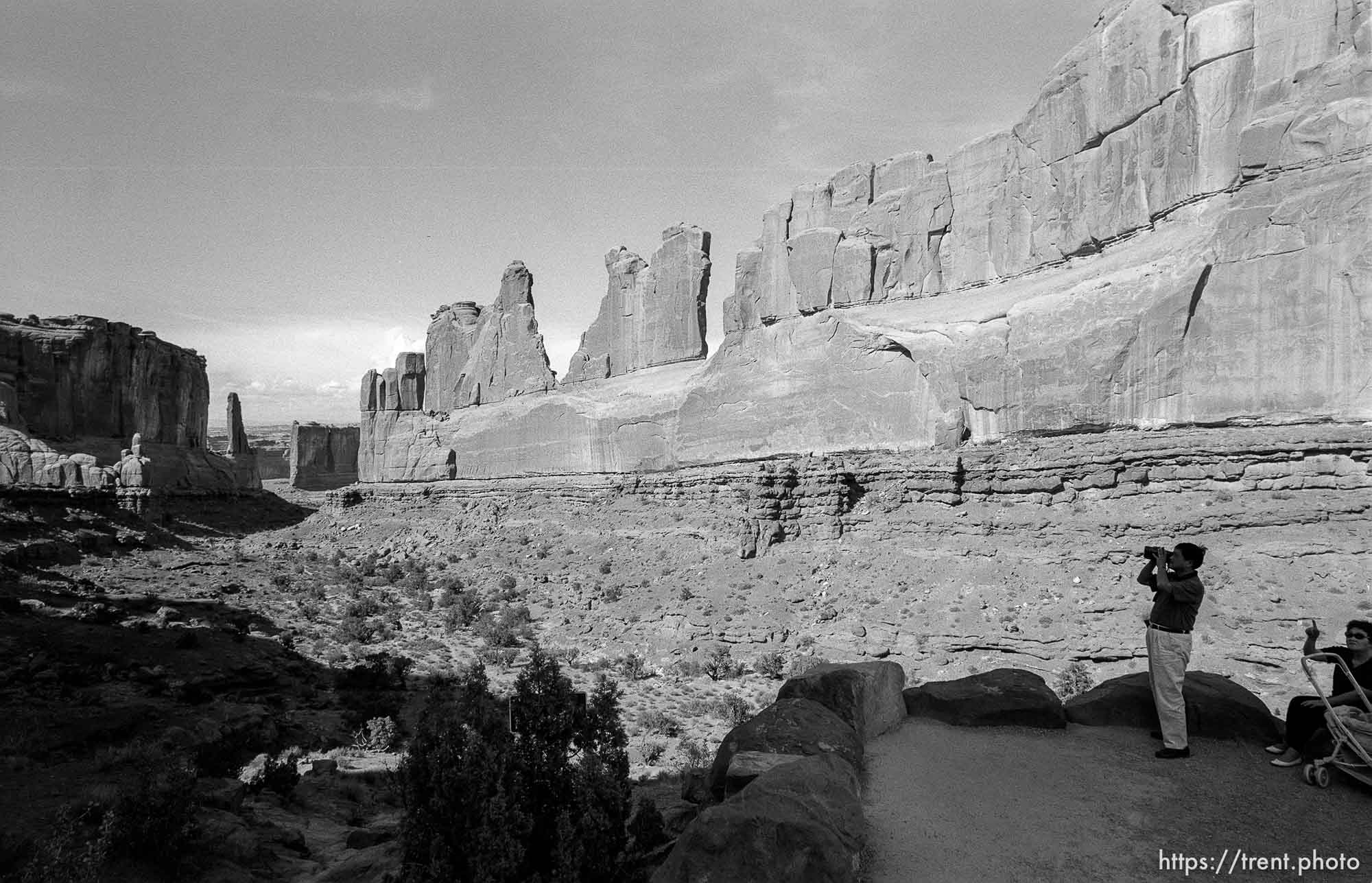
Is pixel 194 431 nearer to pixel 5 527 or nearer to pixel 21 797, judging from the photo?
pixel 5 527

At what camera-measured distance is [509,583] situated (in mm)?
24750

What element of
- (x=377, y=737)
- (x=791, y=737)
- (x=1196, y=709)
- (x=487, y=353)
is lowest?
(x=377, y=737)

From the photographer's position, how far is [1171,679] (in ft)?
19.5

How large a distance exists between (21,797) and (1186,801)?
1301cm

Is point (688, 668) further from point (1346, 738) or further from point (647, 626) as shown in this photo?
point (1346, 738)

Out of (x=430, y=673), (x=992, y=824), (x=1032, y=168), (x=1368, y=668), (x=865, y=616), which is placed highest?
(x=1032, y=168)

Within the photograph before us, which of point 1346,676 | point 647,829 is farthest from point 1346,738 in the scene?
point 647,829

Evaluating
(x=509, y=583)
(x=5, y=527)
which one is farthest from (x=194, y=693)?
(x=5, y=527)

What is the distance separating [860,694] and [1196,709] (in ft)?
10.00

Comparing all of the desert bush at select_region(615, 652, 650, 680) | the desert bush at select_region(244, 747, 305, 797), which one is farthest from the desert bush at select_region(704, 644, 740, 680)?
the desert bush at select_region(244, 747, 305, 797)

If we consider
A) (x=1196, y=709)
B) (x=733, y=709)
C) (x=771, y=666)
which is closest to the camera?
(x=1196, y=709)

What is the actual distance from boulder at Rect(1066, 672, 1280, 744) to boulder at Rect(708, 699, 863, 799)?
103 inches

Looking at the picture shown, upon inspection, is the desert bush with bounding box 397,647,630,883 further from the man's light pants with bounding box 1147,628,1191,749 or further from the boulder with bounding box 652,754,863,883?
the man's light pants with bounding box 1147,628,1191,749

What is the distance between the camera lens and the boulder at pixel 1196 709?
6.10 m
